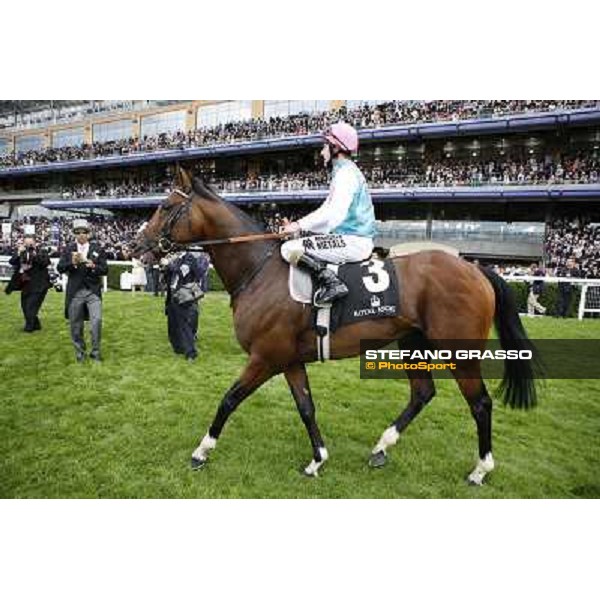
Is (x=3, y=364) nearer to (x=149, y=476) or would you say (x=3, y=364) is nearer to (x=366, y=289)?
(x=149, y=476)

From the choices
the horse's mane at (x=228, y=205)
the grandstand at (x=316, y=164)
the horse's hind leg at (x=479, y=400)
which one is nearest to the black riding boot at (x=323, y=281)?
the horse's mane at (x=228, y=205)

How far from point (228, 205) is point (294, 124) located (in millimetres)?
2512

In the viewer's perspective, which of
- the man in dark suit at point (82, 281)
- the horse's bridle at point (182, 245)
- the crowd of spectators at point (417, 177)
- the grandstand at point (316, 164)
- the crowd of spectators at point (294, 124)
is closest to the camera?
the horse's bridle at point (182, 245)

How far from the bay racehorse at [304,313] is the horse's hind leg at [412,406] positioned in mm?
21

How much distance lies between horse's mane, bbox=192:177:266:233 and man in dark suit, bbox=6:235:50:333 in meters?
2.80

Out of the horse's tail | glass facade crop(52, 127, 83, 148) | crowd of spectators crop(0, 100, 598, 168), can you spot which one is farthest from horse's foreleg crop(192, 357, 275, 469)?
glass facade crop(52, 127, 83, 148)

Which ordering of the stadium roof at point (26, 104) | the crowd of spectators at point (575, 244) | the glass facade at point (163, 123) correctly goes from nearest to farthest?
the stadium roof at point (26, 104)
the glass facade at point (163, 123)
the crowd of spectators at point (575, 244)

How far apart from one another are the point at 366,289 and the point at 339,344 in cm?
40

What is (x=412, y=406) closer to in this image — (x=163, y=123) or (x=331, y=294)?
(x=331, y=294)

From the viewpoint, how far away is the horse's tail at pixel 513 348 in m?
2.98

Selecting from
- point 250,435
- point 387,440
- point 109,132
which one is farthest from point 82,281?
point 387,440

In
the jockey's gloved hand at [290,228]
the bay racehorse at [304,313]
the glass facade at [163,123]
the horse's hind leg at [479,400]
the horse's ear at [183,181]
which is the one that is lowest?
the horse's hind leg at [479,400]

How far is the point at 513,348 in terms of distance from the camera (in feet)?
9.89

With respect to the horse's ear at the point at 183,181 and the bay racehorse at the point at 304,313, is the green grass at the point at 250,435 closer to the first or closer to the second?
the bay racehorse at the point at 304,313
